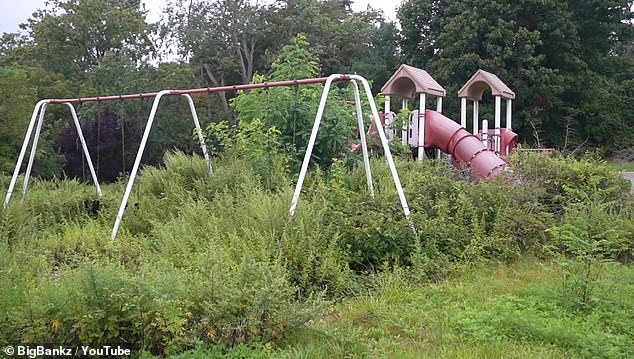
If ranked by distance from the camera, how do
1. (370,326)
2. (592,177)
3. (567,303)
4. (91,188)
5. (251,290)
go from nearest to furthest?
(251,290), (370,326), (567,303), (592,177), (91,188)

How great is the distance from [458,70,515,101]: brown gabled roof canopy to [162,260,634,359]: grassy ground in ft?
36.2

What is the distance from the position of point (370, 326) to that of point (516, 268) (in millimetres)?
2387

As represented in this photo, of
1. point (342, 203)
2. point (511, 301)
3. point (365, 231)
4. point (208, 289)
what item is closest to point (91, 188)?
point (342, 203)

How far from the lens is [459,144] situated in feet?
42.5

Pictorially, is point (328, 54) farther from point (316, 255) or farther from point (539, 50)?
point (316, 255)

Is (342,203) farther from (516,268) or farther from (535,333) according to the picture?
(535,333)

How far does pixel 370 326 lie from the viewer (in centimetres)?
418

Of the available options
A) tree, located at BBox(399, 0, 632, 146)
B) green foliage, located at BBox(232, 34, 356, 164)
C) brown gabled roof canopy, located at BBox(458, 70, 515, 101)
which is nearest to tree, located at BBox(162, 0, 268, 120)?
tree, located at BBox(399, 0, 632, 146)

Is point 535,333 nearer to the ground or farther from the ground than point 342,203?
nearer to the ground

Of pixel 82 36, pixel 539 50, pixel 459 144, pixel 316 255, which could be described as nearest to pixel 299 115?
pixel 316 255

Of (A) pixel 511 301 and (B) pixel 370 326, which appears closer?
(B) pixel 370 326

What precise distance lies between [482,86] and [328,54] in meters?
19.7

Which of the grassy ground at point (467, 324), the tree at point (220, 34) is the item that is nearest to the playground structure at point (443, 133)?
the grassy ground at point (467, 324)

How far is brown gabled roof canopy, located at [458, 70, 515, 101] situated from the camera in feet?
51.5
